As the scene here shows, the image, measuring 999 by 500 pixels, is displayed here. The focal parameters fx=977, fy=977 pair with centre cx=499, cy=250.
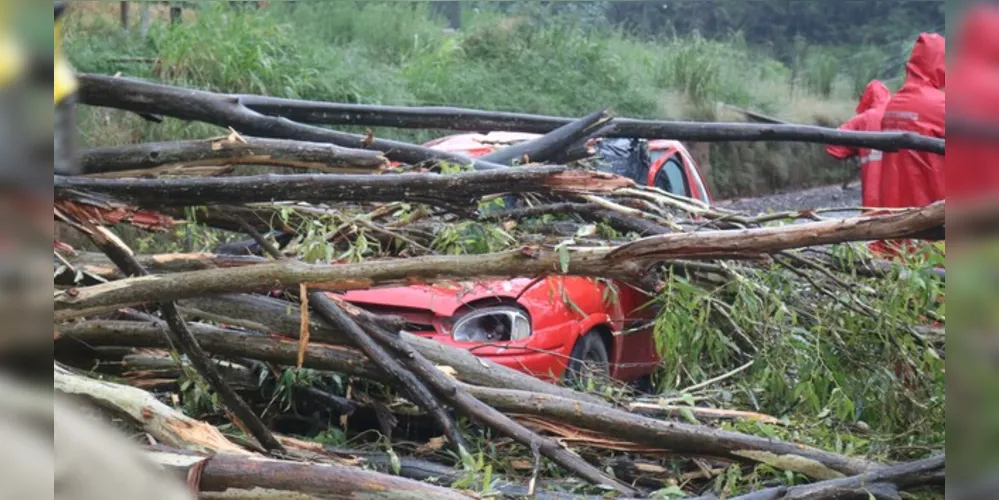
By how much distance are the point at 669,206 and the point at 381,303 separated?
1191mm

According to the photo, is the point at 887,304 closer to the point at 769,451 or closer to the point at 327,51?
the point at 769,451

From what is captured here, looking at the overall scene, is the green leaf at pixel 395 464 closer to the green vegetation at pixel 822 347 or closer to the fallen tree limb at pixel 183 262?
the fallen tree limb at pixel 183 262

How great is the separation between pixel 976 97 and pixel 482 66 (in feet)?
25.9

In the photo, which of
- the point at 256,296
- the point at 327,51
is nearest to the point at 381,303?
the point at 256,296

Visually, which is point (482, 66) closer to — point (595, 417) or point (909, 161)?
point (909, 161)

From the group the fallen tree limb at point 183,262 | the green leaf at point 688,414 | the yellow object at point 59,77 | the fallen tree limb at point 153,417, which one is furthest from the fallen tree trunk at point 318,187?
the yellow object at point 59,77

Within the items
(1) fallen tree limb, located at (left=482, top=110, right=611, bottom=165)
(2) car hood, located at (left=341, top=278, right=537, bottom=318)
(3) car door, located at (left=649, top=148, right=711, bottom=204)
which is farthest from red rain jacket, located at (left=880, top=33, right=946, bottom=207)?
(2) car hood, located at (left=341, top=278, right=537, bottom=318)

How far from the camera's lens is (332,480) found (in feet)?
5.46

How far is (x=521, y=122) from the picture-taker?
4137mm

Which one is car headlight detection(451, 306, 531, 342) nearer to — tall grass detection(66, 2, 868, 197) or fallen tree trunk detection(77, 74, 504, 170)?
fallen tree trunk detection(77, 74, 504, 170)

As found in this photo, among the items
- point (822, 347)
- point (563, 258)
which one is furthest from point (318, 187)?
point (822, 347)

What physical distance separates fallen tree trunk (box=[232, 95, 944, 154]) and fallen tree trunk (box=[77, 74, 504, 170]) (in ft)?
0.83

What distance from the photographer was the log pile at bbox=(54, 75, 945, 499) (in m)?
2.05

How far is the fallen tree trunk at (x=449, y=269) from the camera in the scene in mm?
2041
